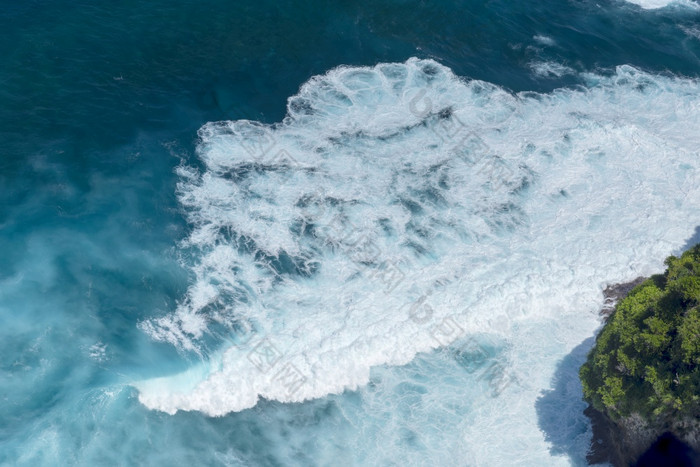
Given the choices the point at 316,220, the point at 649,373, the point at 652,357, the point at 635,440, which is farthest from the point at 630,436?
the point at 316,220

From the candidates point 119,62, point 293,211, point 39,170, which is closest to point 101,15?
point 119,62

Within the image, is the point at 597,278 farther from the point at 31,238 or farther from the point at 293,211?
the point at 31,238

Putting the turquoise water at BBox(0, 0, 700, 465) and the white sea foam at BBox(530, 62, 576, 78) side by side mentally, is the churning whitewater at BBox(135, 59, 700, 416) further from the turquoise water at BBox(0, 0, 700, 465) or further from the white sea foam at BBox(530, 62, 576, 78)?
the white sea foam at BBox(530, 62, 576, 78)

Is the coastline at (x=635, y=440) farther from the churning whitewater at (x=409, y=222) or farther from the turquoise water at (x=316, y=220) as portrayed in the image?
the churning whitewater at (x=409, y=222)

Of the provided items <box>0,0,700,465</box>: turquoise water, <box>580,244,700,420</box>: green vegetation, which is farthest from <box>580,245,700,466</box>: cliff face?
<box>0,0,700,465</box>: turquoise water

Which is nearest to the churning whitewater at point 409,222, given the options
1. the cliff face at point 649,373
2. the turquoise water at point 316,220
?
the turquoise water at point 316,220

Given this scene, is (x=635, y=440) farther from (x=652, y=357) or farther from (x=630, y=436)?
(x=652, y=357)
